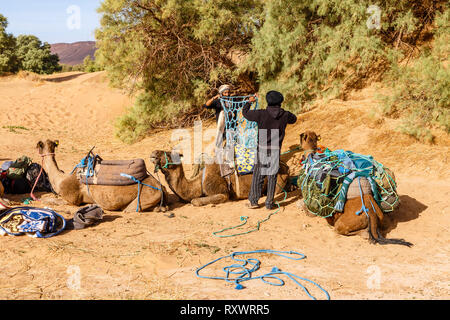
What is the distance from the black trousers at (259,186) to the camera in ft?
22.6

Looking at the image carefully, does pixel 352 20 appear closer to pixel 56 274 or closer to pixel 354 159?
pixel 354 159

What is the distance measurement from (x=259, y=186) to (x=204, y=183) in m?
1.03

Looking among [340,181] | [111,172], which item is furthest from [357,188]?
[111,172]

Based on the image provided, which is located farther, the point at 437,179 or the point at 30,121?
the point at 30,121

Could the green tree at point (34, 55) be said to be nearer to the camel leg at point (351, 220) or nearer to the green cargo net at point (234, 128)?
the green cargo net at point (234, 128)

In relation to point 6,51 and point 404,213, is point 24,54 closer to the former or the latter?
point 6,51

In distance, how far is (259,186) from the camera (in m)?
7.01

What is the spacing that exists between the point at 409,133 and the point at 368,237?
4.40 meters

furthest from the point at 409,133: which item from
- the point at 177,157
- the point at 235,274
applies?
the point at 235,274

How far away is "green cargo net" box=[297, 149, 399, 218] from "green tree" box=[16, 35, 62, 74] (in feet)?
105

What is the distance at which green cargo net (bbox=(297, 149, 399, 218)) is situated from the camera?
5.56 metres

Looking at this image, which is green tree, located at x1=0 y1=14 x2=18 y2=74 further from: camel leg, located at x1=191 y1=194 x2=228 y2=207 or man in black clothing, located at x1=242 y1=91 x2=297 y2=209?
man in black clothing, located at x1=242 y1=91 x2=297 y2=209

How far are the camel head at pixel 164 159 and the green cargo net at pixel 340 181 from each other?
7.67ft

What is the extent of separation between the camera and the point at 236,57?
1372 cm
